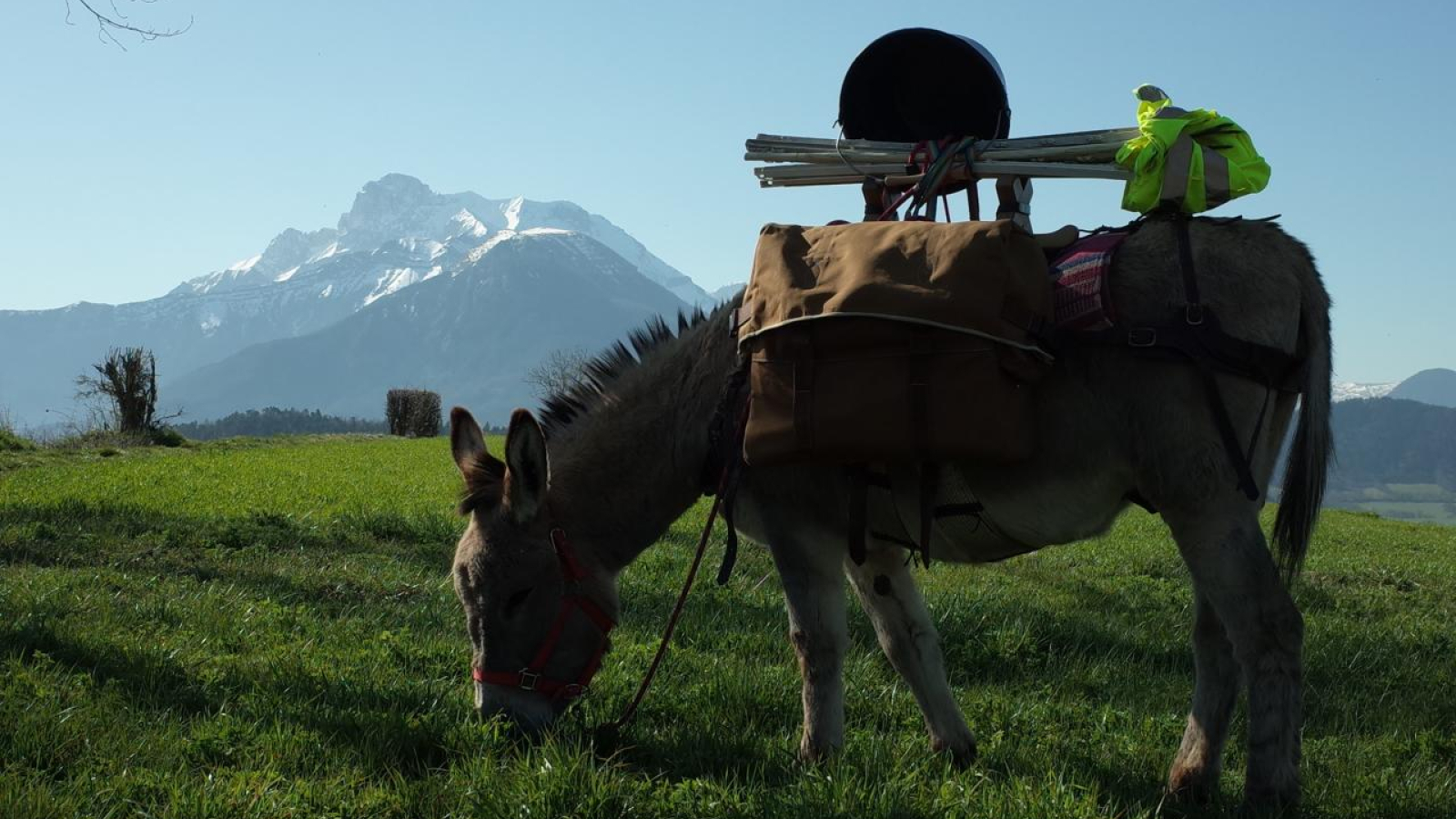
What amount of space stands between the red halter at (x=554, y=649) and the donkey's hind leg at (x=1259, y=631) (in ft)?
8.11

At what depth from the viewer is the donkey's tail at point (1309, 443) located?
411cm

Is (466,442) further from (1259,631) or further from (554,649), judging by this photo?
(1259,631)

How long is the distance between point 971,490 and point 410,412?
47.2 m

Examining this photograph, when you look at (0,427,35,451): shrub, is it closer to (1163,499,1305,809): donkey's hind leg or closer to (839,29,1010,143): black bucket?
(839,29,1010,143): black bucket

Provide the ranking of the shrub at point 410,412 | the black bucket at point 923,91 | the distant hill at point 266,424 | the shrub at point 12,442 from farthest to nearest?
1. the distant hill at point 266,424
2. the shrub at point 410,412
3. the shrub at point 12,442
4. the black bucket at point 923,91

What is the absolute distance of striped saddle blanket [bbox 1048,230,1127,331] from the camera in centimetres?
391

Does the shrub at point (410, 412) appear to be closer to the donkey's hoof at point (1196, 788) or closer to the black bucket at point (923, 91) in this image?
the black bucket at point (923, 91)

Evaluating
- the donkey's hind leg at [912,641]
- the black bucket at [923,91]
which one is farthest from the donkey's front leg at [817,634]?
the black bucket at [923,91]

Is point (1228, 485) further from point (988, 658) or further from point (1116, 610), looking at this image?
point (1116, 610)

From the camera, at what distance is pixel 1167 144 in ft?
13.8

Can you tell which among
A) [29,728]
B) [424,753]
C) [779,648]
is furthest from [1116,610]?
[29,728]

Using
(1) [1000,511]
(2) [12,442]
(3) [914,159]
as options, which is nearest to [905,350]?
(1) [1000,511]

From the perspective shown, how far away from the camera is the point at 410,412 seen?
48.8 meters

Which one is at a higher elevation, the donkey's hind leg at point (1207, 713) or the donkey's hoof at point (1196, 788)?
the donkey's hind leg at point (1207, 713)
